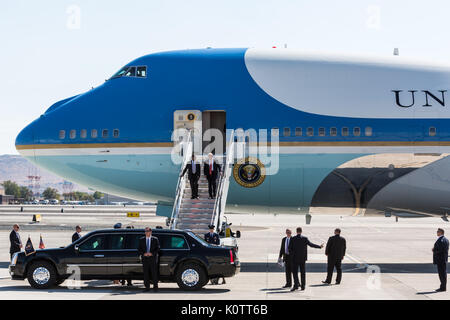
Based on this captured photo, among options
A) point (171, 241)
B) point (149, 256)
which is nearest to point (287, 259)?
point (171, 241)

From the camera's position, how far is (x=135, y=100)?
2412cm

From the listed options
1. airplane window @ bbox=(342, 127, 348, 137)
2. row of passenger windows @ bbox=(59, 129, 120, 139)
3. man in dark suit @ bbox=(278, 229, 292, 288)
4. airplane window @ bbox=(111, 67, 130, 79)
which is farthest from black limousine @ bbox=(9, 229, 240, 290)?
airplane window @ bbox=(111, 67, 130, 79)

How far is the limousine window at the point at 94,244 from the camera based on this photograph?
58.6 feet

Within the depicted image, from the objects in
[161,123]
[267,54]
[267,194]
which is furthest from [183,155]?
[267,54]

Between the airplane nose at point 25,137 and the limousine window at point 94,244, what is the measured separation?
312 inches

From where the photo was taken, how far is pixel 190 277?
17469 millimetres

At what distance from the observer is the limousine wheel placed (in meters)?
17.7

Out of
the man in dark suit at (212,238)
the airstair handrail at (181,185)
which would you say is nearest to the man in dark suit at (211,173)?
the airstair handrail at (181,185)

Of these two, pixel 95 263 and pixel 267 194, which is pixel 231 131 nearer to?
pixel 267 194

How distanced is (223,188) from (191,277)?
196 inches

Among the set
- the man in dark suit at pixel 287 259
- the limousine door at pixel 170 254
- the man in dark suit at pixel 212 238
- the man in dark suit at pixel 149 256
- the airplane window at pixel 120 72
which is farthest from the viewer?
the airplane window at pixel 120 72

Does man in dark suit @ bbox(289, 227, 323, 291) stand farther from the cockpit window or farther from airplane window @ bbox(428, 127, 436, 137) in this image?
the cockpit window

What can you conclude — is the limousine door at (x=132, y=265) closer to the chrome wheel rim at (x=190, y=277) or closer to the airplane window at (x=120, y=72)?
the chrome wheel rim at (x=190, y=277)
